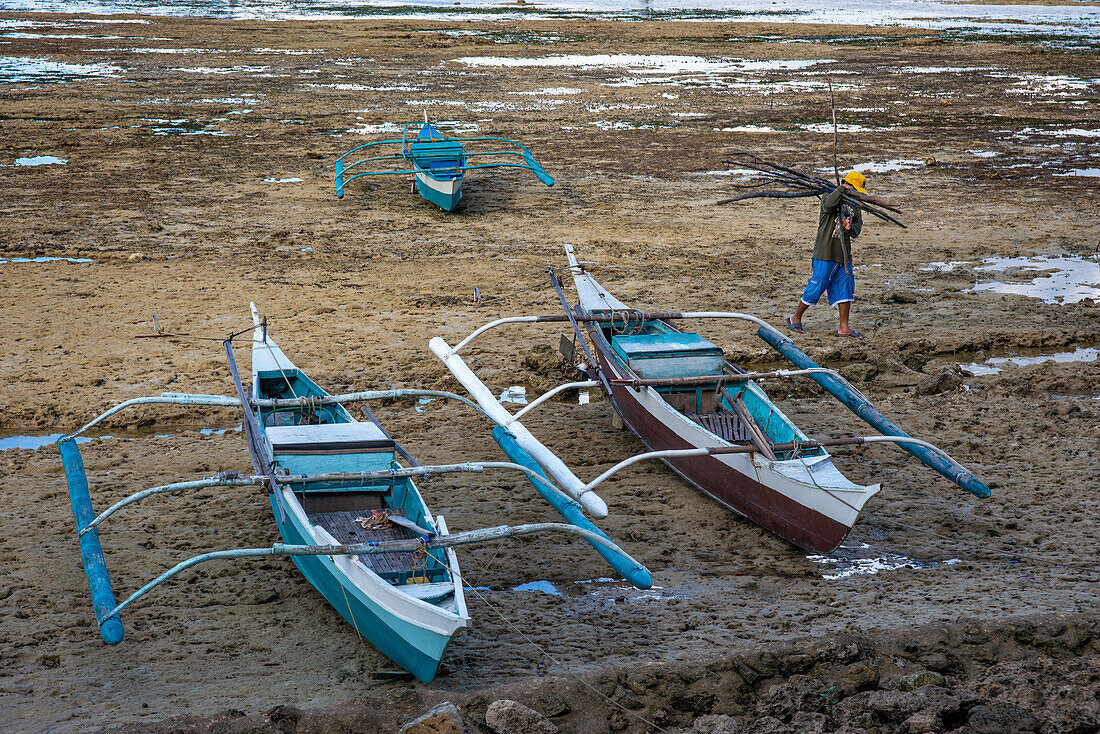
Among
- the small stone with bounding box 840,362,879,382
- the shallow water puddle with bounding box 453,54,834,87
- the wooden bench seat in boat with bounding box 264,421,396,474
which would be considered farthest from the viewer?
the shallow water puddle with bounding box 453,54,834,87

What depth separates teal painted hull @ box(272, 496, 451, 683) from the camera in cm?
461

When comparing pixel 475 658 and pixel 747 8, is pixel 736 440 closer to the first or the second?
pixel 475 658

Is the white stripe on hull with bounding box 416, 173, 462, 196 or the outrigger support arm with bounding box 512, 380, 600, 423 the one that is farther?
the white stripe on hull with bounding box 416, 173, 462, 196

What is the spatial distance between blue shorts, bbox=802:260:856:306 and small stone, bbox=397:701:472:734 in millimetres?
6565

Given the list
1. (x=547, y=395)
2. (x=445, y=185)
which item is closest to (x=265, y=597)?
(x=547, y=395)

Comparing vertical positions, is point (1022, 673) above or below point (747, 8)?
below

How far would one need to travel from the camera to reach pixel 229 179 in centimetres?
1535

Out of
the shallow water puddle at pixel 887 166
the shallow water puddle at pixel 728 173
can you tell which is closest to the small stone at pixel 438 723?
the shallow water puddle at pixel 728 173

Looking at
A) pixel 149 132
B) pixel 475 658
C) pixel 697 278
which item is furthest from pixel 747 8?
pixel 475 658

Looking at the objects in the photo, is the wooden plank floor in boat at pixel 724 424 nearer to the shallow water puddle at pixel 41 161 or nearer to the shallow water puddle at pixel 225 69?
the shallow water puddle at pixel 41 161

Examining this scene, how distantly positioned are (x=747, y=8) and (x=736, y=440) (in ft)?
179

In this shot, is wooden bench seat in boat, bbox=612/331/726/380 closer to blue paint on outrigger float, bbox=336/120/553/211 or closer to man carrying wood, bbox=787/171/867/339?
man carrying wood, bbox=787/171/867/339

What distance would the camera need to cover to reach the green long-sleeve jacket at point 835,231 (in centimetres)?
920

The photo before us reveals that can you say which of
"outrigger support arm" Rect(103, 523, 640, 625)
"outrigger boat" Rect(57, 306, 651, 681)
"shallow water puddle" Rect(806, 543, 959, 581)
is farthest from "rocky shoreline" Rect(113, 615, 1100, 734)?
"shallow water puddle" Rect(806, 543, 959, 581)
